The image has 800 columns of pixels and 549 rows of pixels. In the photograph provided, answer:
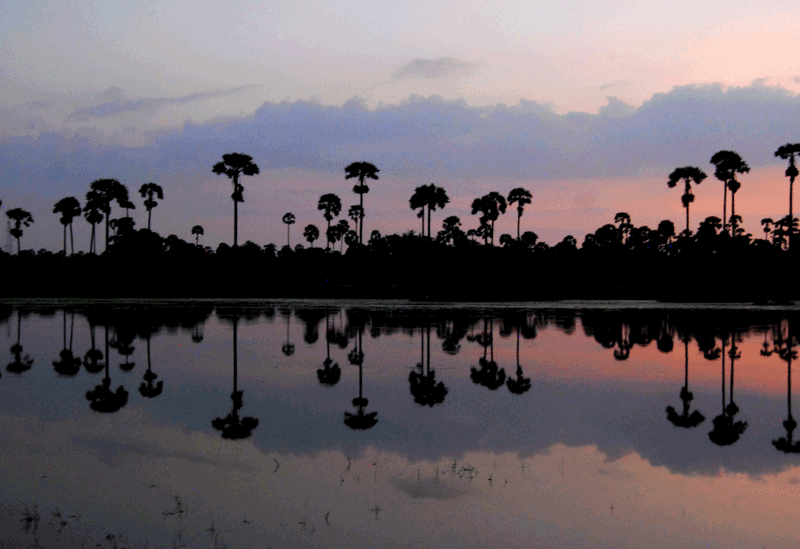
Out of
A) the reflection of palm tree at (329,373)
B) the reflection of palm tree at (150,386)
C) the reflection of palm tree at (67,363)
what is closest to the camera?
the reflection of palm tree at (150,386)

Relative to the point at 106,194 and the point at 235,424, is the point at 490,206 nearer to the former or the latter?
the point at 106,194

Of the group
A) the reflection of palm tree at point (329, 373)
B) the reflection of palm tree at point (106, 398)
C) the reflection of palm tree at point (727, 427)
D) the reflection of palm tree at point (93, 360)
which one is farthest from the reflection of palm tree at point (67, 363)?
the reflection of palm tree at point (727, 427)

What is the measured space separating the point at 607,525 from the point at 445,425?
421cm

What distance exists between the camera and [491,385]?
551 inches

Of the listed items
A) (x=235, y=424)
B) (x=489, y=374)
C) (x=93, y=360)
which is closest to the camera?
(x=235, y=424)

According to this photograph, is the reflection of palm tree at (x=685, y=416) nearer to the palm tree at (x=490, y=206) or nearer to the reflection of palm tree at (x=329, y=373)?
the reflection of palm tree at (x=329, y=373)

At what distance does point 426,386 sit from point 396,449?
496 cm

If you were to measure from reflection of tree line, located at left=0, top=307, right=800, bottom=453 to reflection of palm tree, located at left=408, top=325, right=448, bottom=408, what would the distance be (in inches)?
0.7

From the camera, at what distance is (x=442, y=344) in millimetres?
21672

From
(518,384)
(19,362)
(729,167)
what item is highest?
(729,167)

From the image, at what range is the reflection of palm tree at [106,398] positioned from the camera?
451 inches

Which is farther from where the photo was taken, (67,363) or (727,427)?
(67,363)

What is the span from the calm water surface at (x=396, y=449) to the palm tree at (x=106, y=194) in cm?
6786

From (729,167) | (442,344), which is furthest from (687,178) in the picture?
(442,344)
